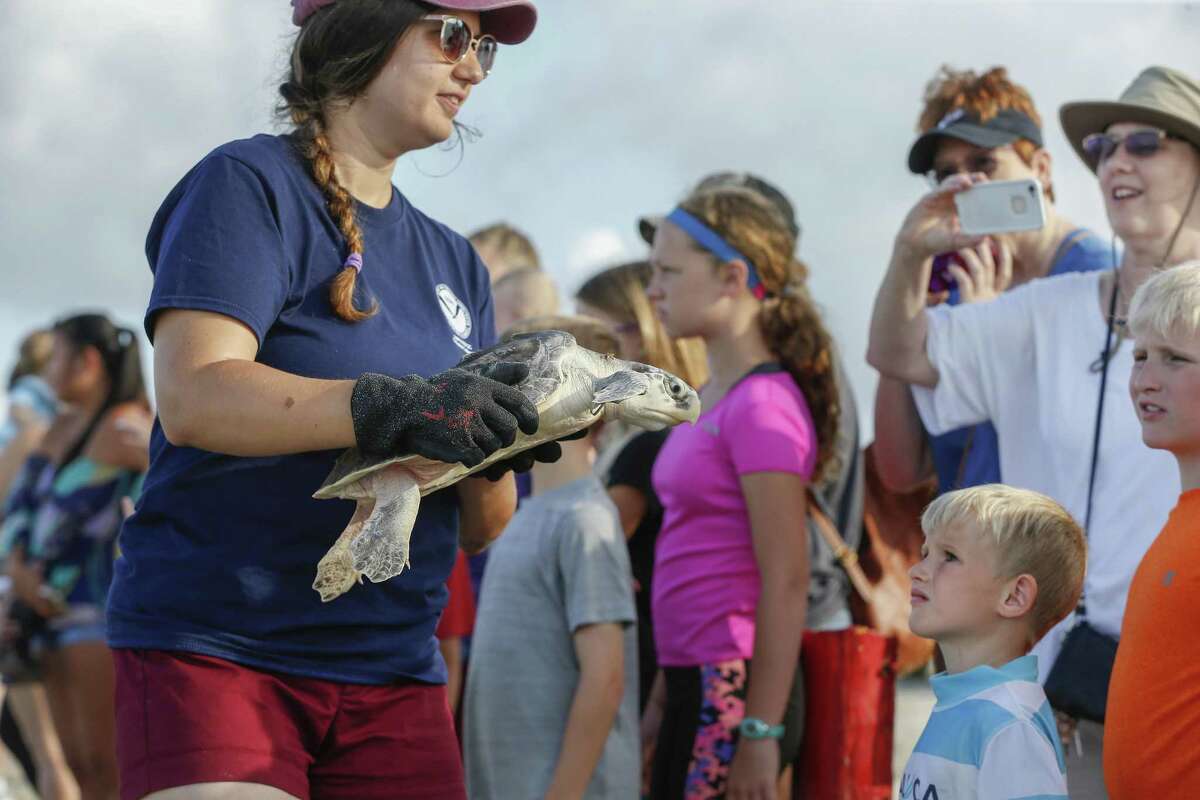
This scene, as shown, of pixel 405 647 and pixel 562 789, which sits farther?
pixel 562 789

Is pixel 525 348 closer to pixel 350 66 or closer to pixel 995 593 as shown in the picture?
pixel 350 66

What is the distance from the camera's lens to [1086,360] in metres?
3.02

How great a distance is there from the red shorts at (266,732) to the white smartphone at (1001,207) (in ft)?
5.62

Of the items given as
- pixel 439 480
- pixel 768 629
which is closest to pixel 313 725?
pixel 439 480

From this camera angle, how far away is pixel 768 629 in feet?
11.5

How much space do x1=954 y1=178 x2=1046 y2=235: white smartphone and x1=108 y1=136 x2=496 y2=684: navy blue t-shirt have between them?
149 cm

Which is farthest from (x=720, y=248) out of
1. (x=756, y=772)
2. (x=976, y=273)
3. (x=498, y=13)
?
(x=498, y=13)

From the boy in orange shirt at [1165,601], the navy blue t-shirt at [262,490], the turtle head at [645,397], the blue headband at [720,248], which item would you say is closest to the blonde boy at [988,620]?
the boy in orange shirt at [1165,601]

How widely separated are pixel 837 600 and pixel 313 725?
1.95 m

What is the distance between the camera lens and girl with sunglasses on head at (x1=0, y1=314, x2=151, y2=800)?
5258 mm

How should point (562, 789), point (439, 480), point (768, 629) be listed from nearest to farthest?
1. point (439, 480)
2. point (562, 789)
3. point (768, 629)

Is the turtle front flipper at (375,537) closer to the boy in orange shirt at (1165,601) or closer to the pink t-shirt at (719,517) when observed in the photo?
the boy in orange shirt at (1165,601)

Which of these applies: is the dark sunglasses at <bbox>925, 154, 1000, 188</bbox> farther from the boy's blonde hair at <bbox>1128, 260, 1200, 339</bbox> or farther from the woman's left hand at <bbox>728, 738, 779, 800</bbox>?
the woman's left hand at <bbox>728, 738, 779, 800</bbox>

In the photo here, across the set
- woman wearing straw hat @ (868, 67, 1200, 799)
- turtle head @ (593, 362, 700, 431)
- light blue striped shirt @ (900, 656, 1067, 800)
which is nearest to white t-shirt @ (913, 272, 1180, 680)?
woman wearing straw hat @ (868, 67, 1200, 799)
